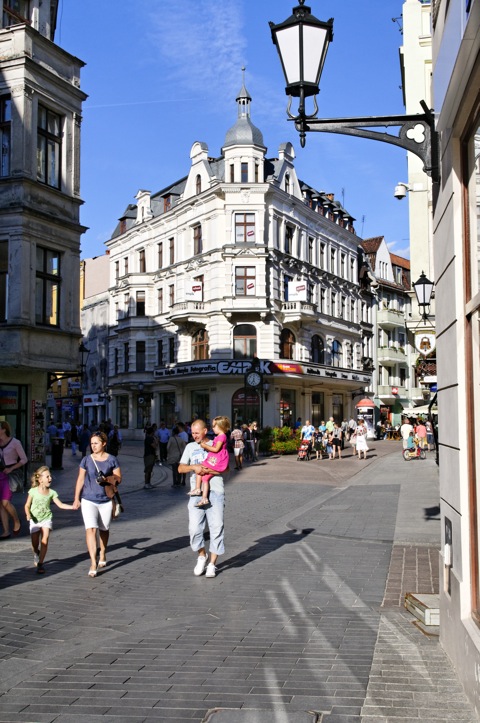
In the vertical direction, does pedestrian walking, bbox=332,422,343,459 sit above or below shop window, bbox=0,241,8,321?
below

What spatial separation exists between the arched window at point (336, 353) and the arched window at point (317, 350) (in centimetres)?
180

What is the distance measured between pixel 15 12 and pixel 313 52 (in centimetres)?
1726

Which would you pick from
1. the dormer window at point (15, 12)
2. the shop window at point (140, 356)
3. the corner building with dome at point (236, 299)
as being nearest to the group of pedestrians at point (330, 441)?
the corner building with dome at point (236, 299)

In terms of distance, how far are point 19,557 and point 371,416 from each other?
45.1m

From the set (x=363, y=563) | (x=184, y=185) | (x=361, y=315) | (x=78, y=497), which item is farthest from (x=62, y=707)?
(x=361, y=315)

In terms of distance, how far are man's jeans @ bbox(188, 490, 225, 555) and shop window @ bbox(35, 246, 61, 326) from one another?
1167 centimetres

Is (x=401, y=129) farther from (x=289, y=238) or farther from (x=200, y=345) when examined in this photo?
(x=289, y=238)

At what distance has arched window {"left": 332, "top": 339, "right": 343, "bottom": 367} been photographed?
50666 mm

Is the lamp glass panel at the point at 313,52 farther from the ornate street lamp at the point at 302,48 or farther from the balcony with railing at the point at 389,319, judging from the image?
the balcony with railing at the point at 389,319

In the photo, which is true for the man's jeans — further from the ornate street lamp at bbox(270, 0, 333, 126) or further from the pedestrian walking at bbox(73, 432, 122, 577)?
the ornate street lamp at bbox(270, 0, 333, 126)

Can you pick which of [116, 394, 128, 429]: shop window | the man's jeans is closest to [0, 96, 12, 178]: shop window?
the man's jeans

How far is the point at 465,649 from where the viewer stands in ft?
14.6

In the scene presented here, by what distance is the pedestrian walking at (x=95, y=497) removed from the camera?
8758mm

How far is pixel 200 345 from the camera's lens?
44781mm
